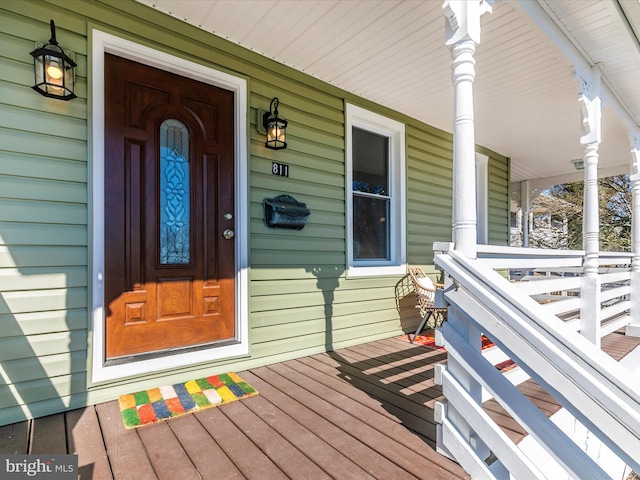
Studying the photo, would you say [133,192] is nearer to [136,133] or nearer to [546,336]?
[136,133]

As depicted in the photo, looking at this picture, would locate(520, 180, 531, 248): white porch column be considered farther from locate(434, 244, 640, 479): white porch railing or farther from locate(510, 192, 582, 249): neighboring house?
locate(434, 244, 640, 479): white porch railing

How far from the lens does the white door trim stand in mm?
2105

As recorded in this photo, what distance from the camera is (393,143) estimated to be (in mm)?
4027

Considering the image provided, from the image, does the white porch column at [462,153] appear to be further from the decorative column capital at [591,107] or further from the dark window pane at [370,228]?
the dark window pane at [370,228]

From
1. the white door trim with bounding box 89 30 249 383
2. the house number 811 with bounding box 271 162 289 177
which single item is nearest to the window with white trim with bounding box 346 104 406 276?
the house number 811 with bounding box 271 162 289 177

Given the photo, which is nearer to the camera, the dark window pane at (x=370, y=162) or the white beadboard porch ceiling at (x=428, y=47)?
the white beadboard porch ceiling at (x=428, y=47)

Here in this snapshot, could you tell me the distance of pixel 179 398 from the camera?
7.11ft

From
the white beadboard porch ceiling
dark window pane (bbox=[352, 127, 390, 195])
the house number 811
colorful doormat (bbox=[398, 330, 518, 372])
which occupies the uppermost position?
the white beadboard porch ceiling

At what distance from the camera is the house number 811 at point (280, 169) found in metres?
2.90

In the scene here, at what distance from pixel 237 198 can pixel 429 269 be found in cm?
270

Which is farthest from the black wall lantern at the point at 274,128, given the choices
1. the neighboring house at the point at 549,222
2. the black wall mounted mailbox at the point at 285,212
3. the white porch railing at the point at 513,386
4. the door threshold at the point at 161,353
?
the neighboring house at the point at 549,222

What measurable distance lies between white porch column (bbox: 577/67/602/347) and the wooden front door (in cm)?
291

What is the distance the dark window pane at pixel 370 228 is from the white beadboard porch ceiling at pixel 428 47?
1.08 m

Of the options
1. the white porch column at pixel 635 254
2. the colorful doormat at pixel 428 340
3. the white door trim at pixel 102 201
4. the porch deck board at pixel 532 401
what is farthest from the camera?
the white porch column at pixel 635 254
